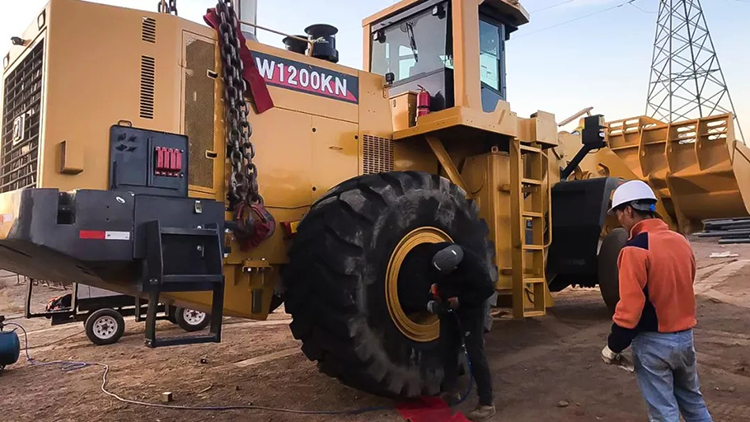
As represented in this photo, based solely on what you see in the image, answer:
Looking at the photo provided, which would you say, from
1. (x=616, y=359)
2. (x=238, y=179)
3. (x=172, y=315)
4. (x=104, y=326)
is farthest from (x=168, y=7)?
(x=172, y=315)

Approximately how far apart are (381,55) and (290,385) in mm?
3781

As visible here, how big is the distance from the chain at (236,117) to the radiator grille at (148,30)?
47 cm

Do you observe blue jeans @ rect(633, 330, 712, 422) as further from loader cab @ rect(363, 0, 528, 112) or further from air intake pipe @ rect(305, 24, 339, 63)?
air intake pipe @ rect(305, 24, 339, 63)

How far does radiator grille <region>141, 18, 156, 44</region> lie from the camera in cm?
405

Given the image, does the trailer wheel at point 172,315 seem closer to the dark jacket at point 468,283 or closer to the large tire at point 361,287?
the large tire at point 361,287

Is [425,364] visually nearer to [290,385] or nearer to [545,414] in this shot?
[545,414]

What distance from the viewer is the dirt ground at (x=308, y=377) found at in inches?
181

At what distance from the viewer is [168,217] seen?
377 cm

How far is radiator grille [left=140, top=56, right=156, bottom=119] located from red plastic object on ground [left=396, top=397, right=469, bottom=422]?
9.03 feet

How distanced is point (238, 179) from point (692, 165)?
7.07 meters

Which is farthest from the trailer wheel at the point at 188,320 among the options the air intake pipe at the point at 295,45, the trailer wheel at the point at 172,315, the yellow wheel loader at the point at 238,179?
the air intake pipe at the point at 295,45

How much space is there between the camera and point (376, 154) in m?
5.57

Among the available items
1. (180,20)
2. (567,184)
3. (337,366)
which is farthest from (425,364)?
(567,184)

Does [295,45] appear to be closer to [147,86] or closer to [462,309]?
[147,86]
